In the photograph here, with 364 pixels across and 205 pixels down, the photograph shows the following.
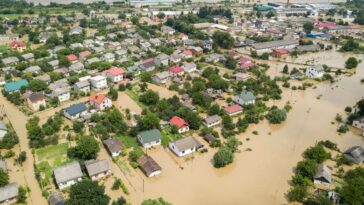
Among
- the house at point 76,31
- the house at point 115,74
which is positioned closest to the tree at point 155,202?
the house at point 115,74

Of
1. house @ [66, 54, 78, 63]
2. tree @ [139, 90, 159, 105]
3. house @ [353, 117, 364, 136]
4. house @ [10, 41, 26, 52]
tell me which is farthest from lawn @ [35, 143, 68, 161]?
house @ [10, 41, 26, 52]

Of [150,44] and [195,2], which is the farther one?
[195,2]

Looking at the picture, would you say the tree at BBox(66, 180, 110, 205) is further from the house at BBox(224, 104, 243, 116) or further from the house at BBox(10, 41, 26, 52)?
the house at BBox(10, 41, 26, 52)

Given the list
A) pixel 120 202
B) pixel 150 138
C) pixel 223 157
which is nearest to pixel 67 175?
pixel 120 202

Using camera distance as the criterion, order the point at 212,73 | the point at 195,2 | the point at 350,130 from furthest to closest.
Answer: the point at 195,2 < the point at 212,73 < the point at 350,130

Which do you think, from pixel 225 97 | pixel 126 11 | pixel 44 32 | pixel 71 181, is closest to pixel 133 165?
pixel 71 181

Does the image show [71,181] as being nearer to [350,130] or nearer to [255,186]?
[255,186]
